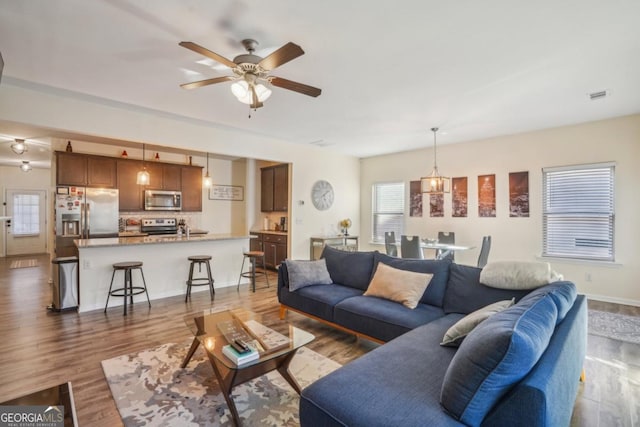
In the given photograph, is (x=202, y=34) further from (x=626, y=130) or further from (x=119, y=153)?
(x=626, y=130)

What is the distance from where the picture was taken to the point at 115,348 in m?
2.95

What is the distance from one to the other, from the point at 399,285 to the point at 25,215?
36.1 feet

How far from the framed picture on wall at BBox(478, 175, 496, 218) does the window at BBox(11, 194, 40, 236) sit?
11852 mm

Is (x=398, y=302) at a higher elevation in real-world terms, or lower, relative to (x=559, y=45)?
lower

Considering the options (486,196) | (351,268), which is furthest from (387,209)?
(351,268)

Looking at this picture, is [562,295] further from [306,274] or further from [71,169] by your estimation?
[71,169]

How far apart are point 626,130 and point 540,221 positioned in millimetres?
1679

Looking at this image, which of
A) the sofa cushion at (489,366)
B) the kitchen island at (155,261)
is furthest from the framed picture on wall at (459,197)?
the sofa cushion at (489,366)

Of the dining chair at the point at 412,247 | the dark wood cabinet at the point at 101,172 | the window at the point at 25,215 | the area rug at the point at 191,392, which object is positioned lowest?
the area rug at the point at 191,392

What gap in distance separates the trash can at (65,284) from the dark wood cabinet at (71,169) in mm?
2111

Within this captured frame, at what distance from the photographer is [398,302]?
2.91 m

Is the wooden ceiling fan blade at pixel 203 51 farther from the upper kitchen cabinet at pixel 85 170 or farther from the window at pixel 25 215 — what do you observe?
the window at pixel 25 215

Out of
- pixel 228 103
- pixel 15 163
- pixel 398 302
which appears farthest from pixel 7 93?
pixel 15 163

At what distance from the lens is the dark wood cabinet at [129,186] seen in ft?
19.5
